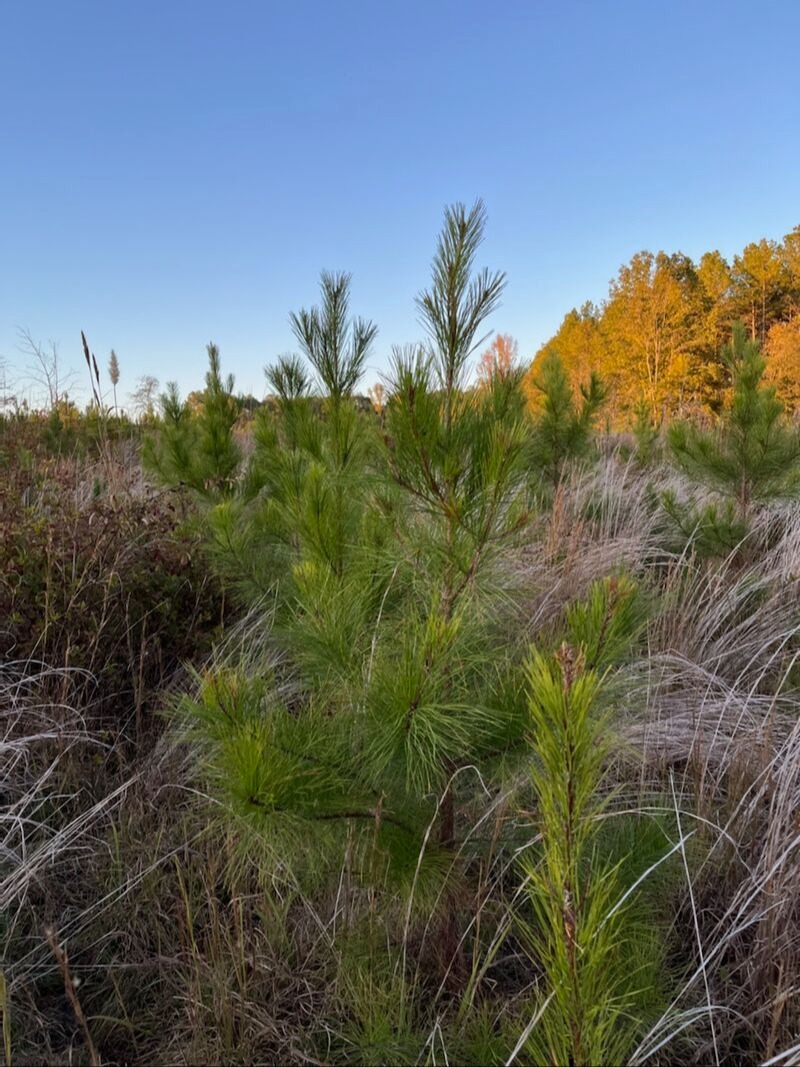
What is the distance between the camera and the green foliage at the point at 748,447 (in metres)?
3.99

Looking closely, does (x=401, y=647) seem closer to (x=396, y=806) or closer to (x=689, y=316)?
(x=396, y=806)

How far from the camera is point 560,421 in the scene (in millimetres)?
4703

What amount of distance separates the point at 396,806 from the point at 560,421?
3.92m

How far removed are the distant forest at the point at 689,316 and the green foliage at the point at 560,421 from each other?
1892 centimetres

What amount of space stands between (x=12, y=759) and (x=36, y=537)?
87cm

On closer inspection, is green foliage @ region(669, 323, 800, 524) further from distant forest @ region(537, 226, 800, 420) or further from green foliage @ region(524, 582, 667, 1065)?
distant forest @ region(537, 226, 800, 420)

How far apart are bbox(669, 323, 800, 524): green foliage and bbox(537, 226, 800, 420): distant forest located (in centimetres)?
1918

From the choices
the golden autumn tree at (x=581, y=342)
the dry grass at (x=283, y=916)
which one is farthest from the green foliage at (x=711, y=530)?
the golden autumn tree at (x=581, y=342)

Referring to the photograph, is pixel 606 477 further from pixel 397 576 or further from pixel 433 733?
pixel 433 733

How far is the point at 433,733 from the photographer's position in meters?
1.04

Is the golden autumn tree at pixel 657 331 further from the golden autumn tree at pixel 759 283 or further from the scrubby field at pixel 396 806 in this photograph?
the scrubby field at pixel 396 806

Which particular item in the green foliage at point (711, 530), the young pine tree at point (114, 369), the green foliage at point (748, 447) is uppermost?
the young pine tree at point (114, 369)

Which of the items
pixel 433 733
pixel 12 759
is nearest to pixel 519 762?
pixel 433 733

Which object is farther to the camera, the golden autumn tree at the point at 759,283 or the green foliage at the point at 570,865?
the golden autumn tree at the point at 759,283
